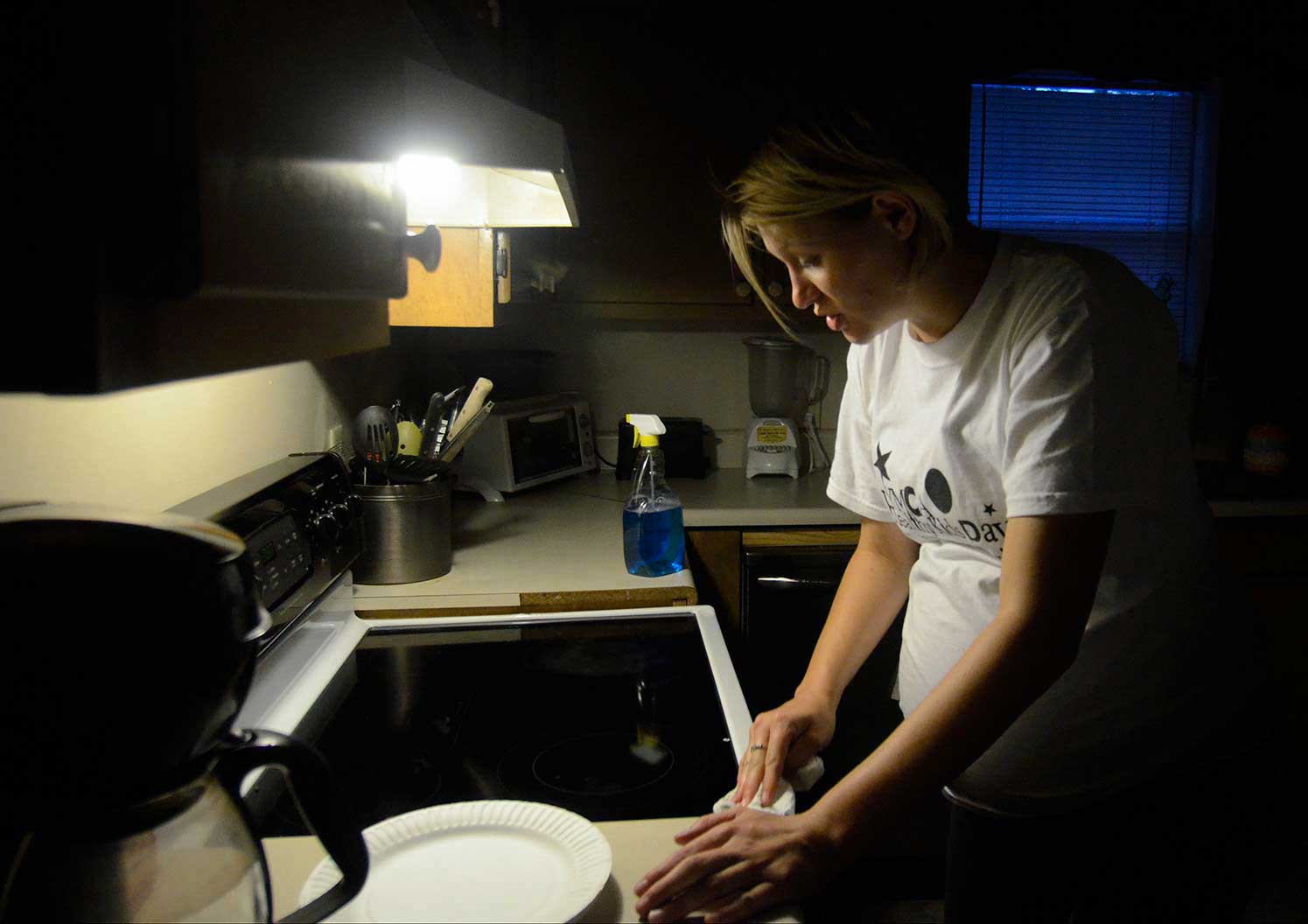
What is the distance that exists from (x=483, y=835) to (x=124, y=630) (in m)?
0.45

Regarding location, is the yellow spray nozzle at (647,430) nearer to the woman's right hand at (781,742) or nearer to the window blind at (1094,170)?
the woman's right hand at (781,742)

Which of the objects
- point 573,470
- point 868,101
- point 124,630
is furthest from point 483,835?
point 573,470

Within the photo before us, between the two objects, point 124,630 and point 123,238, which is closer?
point 123,238

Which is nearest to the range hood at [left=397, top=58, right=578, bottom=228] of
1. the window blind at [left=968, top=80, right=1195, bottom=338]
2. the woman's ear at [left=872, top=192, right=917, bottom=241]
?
the woman's ear at [left=872, top=192, right=917, bottom=241]

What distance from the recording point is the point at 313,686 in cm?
114

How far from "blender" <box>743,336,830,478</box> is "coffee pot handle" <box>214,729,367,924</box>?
210 centimetres

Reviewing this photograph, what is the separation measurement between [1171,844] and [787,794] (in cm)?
59

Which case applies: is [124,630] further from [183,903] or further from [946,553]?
[946,553]

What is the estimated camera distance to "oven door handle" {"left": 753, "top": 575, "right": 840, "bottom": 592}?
84.0 inches

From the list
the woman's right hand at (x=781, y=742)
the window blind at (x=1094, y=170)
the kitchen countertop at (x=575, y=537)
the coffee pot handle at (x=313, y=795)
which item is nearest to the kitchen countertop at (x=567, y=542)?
the kitchen countertop at (x=575, y=537)

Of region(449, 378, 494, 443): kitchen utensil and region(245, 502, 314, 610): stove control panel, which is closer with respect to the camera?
region(245, 502, 314, 610): stove control panel

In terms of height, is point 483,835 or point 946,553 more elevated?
point 946,553

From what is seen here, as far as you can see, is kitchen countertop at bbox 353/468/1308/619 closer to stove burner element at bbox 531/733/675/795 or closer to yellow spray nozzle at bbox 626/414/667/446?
yellow spray nozzle at bbox 626/414/667/446

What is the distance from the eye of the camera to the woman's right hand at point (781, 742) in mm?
868
